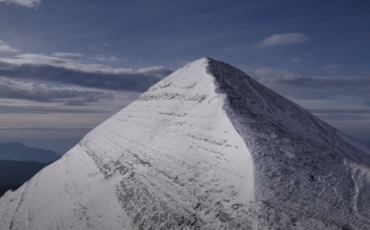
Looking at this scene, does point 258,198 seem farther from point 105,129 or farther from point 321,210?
point 105,129

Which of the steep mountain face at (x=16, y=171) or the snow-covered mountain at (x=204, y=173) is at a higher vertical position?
the snow-covered mountain at (x=204, y=173)

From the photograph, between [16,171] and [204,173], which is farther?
[16,171]

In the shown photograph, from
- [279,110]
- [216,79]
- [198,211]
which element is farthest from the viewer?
[279,110]

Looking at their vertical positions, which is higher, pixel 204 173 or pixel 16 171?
pixel 204 173

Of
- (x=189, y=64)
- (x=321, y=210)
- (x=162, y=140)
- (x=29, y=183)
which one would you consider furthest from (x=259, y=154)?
(x=29, y=183)

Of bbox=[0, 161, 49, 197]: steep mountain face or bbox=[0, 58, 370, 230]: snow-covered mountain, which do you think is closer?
bbox=[0, 58, 370, 230]: snow-covered mountain

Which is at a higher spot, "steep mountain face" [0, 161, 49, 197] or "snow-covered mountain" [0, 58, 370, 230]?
"snow-covered mountain" [0, 58, 370, 230]

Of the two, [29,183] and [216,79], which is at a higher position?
[216,79]

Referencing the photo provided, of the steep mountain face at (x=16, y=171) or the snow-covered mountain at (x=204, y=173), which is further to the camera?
the steep mountain face at (x=16, y=171)
